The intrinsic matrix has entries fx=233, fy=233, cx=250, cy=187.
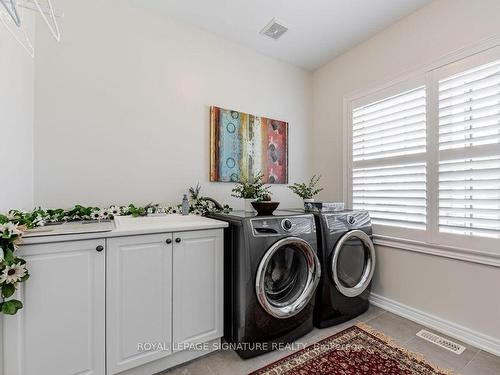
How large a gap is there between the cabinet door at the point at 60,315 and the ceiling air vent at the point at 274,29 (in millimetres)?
2267

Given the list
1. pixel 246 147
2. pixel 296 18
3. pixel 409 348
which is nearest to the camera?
pixel 409 348

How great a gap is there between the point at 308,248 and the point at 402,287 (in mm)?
1127

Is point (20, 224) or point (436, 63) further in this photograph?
point (436, 63)

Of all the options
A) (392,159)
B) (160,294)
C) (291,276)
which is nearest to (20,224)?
(160,294)

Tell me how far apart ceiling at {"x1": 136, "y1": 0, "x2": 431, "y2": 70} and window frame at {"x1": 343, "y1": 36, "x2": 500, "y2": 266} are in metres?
0.57

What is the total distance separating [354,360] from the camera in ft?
5.02

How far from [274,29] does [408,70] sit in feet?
4.22

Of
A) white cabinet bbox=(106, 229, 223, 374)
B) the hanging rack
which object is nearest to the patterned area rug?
white cabinet bbox=(106, 229, 223, 374)

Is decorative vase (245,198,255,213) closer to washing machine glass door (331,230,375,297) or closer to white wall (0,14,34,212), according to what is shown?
washing machine glass door (331,230,375,297)

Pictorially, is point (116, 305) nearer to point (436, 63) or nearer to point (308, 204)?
point (308, 204)

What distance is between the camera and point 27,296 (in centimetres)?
108

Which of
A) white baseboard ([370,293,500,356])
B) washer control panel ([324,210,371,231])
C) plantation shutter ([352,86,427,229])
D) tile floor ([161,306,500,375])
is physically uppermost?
plantation shutter ([352,86,427,229])

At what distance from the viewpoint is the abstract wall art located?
231 centimetres

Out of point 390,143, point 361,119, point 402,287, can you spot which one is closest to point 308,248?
point 402,287
